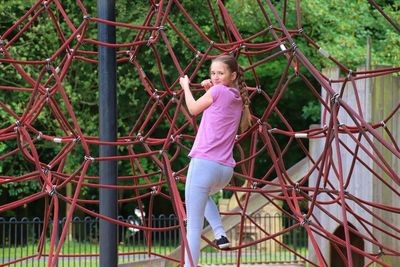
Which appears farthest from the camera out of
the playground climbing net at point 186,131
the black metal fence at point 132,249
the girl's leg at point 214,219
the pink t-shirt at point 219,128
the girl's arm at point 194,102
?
the black metal fence at point 132,249

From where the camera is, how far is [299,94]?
17328 millimetres

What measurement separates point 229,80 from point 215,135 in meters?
0.25

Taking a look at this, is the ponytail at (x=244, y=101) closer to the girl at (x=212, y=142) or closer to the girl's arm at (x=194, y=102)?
the girl at (x=212, y=142)

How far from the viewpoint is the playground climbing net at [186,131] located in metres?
5.00

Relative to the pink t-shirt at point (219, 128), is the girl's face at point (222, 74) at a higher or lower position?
higher

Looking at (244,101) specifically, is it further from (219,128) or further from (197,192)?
(197,192)

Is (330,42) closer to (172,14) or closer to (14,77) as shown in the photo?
(172,14)

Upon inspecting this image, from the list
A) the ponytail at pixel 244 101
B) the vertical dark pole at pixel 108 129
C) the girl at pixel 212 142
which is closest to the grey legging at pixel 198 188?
the girl at pixel 212 142

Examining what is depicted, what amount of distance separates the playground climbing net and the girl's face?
0.32 m

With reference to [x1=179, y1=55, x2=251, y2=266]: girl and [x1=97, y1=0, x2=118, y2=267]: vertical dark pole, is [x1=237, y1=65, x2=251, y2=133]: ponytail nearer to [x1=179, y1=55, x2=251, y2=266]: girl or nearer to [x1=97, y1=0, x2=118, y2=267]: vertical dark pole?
[x1=179, y1=55, x2=251, y2=266]: girl

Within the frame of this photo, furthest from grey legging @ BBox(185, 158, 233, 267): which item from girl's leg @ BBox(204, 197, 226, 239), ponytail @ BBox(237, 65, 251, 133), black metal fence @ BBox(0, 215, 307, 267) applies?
black metal fence @ BBox(0, 215, 307, 267)

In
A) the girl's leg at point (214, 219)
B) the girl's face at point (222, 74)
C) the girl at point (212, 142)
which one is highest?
the girl's face at point (222, 74)

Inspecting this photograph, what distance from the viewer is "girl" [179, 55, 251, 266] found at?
4.36 metres

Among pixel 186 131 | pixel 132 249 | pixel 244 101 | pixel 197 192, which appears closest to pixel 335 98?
pixel 244 101
